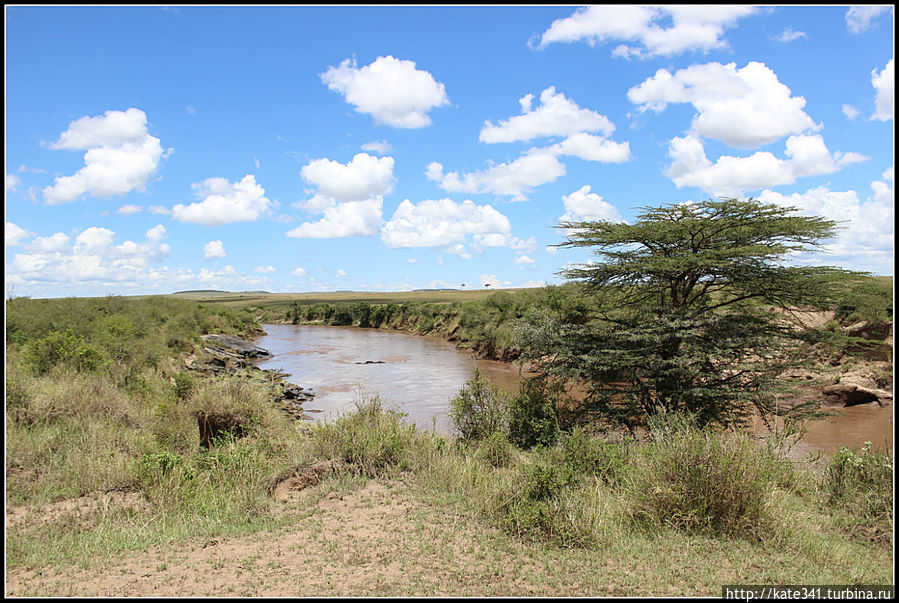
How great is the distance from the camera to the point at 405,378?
27344 mm

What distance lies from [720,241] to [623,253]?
2343 mm

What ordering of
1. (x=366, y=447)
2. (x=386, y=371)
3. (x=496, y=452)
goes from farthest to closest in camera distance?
(x=386, y=371) < (x=496, y=452) < (x=366, y=447)

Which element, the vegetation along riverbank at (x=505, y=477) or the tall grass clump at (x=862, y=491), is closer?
the vegetation along riverbank at (x=505, y=477)

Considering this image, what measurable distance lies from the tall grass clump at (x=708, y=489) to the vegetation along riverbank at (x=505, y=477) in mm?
21

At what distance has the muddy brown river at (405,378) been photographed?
16500 millimetres

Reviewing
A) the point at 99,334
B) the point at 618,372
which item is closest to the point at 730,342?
the point at 618,372

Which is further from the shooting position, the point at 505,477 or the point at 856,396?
the point at 856,396

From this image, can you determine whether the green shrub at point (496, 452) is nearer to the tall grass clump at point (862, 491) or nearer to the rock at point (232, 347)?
the tall grass clump at point (862, 491)

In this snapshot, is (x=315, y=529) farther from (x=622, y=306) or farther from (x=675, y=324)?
(x=622, y=306)

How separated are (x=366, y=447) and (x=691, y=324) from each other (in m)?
7.85

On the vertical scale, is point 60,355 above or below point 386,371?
above

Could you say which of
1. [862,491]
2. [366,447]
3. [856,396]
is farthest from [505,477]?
[856,396]

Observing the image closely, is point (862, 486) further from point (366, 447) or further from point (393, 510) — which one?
point (366, 447)

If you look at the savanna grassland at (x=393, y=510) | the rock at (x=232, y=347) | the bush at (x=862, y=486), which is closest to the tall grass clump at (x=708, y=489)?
the savanna grassland at (x=393, y=510)
